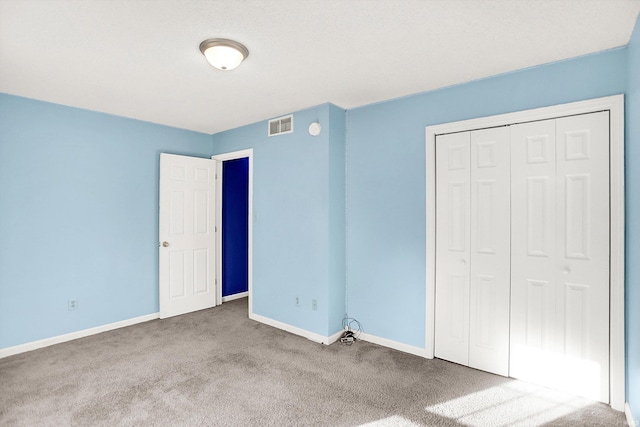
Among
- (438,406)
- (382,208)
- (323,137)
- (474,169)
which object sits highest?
(323,137)

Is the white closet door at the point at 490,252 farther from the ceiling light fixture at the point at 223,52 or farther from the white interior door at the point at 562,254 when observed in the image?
the ceiling light fixture at the point at 223,52

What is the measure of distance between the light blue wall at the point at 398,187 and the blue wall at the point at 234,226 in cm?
234

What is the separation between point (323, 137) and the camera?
357 cm

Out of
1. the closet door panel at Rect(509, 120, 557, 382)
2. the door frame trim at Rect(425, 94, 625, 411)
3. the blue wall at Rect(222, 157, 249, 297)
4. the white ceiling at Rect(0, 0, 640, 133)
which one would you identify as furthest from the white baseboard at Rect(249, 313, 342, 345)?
the white ceiling at Rect(0, 0, 640, 133)

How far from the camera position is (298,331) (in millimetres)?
3781

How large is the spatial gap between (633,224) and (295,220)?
2.79 metres

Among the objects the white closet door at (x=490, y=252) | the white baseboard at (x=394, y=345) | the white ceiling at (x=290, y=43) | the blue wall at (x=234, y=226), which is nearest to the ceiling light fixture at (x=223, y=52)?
the white ceiling at (x=290, y=43)

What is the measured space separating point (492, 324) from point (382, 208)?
1382 millimetres

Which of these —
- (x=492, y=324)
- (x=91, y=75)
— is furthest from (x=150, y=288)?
(x=492, y=324)

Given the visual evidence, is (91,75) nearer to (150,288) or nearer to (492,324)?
(150,288)

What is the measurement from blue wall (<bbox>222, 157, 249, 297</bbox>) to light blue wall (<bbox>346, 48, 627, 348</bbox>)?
2.34 metres

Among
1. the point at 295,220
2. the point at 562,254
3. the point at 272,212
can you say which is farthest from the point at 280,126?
the point at 562,254

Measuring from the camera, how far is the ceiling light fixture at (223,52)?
2213 mm

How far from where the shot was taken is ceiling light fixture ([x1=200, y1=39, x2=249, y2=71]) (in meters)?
2.21
